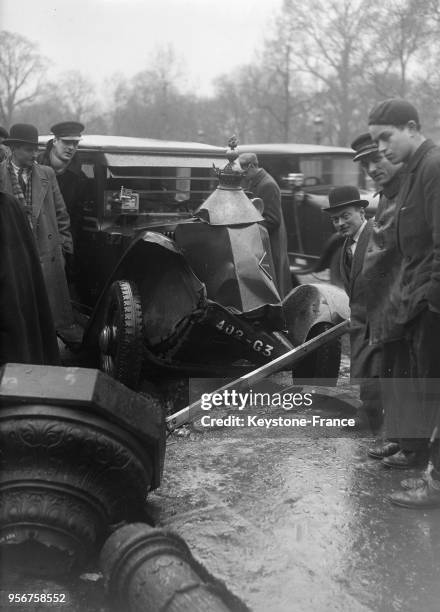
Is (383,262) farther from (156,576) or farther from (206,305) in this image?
(156,576)

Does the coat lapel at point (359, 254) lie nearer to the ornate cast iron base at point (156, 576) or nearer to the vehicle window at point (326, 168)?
the ornate cast iron base at point (156, 576)

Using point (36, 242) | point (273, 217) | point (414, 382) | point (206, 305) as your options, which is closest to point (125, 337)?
point (206, 305)

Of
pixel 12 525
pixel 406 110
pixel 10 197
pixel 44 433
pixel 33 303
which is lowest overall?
pixel 12 525

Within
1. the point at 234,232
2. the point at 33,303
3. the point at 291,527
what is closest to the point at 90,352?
the point at 234,232

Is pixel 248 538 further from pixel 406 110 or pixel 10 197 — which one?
pixel 406 110

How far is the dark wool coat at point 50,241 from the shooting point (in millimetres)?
5332

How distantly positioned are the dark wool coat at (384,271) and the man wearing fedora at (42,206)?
254cm

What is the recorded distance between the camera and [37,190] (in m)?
5.34

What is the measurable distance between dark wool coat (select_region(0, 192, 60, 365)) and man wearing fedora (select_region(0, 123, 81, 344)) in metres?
1.91

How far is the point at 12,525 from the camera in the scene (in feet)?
8.54

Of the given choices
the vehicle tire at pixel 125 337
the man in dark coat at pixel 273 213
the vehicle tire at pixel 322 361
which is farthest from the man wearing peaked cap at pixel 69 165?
the vehicle tire at pixel 322 361

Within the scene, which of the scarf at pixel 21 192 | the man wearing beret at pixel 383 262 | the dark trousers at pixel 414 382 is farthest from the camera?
the scarf at pixel 21 192

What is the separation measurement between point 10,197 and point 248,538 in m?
1.81

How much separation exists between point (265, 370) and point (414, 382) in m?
1.01
